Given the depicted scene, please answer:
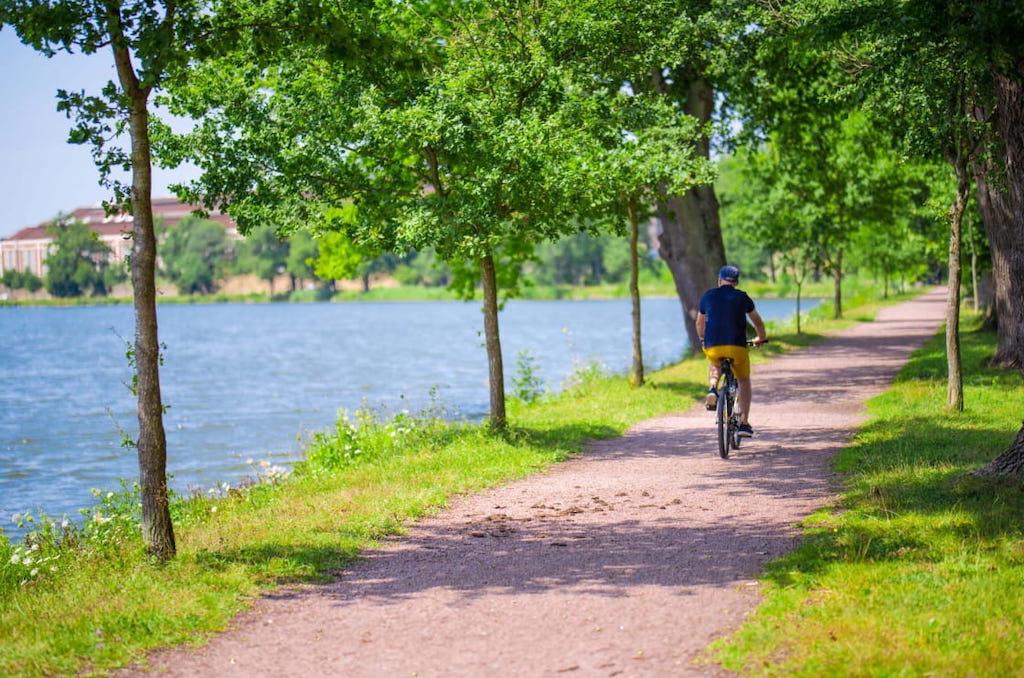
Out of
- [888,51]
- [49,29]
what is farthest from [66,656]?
[888,51]

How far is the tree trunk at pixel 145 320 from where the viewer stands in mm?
8094

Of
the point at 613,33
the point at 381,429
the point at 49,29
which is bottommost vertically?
the point at 381,429

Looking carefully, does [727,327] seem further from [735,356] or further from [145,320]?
[145,320]

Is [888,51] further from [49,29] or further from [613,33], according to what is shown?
[49,29]

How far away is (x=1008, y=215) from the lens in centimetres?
1817

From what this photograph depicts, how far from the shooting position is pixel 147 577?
25.2 ft

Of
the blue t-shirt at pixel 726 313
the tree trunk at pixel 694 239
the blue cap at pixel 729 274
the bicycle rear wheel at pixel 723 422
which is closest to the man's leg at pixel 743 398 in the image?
the bicycle rear wheel at pixel 723 422

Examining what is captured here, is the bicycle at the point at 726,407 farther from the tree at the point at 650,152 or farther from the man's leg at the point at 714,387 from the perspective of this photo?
the tree at the point at 650,152

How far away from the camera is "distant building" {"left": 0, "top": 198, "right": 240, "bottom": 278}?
8.63 metres

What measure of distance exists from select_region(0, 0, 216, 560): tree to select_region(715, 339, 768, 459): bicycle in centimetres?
627

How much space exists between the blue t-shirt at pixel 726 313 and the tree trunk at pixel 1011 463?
134 inches

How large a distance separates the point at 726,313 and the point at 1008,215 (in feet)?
26.8

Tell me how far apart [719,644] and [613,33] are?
37.7 feet

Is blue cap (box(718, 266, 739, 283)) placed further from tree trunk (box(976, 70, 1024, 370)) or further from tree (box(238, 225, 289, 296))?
tree (box(238, 225, 289, 296))
